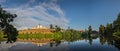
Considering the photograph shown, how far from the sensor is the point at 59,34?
516 feet

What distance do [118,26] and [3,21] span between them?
180 ft

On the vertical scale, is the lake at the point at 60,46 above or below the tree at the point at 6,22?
below

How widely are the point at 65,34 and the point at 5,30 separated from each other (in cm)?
11569

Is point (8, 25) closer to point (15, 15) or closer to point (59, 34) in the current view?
point (15, 15)

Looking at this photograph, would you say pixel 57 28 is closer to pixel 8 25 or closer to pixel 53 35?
pixel 53 35

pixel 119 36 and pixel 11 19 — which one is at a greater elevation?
pixel 11 19

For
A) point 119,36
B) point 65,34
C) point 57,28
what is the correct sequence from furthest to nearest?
1. point 57,28
2. point 65,34
3. point 119,36

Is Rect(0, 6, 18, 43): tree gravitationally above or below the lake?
above

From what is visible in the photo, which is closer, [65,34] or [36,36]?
[36,36]

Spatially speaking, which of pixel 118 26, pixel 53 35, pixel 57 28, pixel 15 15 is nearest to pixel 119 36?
pixel 118 26

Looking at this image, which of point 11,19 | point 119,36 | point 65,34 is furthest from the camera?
point 65,34

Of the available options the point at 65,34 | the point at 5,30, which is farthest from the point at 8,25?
the point at 65,34

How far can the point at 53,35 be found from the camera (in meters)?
155

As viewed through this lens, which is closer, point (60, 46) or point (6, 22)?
point (6, 22)
